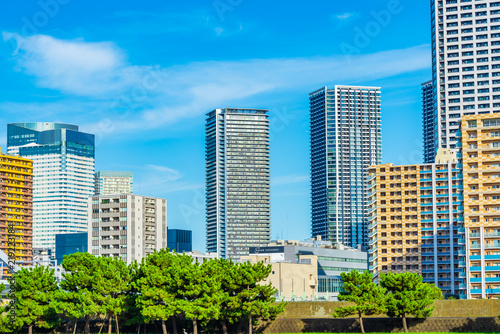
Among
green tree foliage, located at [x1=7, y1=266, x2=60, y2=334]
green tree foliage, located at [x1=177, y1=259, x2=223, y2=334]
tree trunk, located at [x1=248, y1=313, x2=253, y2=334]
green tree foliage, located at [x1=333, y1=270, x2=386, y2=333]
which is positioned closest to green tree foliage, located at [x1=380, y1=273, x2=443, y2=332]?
green tree foliage, located at [x1=333, y1=270, x2=386, y2=333]

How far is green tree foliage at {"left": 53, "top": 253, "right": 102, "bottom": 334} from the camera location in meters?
105

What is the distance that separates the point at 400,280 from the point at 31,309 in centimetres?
5133

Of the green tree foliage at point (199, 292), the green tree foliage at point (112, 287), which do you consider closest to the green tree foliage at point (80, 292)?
the green tree foliage at point (112, 287)

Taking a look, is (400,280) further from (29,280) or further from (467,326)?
(29,280)

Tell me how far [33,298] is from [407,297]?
52.7 metres

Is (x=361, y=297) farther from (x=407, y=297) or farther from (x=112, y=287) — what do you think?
(x=112, y=287)

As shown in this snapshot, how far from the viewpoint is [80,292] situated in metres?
106

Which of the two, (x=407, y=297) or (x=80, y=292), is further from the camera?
(x=80, y=292)

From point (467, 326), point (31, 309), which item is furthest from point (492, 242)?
point (31, 309)

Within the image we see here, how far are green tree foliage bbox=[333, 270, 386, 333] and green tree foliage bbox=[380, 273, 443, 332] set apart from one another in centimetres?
120

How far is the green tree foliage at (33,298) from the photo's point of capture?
106m

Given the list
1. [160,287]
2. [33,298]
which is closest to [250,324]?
[160,287]

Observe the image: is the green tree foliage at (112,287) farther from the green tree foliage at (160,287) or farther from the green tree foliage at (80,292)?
the green tree foliage at (160,287)

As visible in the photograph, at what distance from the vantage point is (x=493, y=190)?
154m
